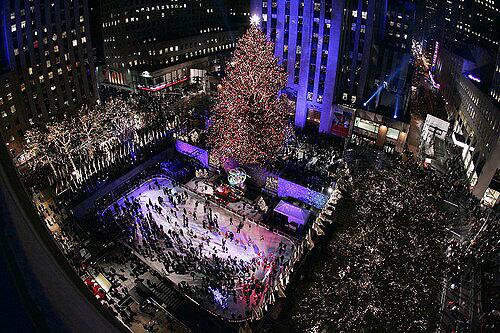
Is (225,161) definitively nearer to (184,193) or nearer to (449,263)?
(184,193)

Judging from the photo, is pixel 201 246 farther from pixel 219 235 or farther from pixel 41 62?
pixel 41 62

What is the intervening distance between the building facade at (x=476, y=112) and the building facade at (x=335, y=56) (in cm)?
830

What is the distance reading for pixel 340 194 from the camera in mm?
28922

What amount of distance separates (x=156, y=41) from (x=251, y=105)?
1703 inches

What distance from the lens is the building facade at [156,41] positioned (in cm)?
6141

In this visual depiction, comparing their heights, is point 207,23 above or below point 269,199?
above

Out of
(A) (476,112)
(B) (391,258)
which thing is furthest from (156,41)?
(B) (391,258)

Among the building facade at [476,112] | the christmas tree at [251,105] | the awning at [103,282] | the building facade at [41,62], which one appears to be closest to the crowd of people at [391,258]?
the building facade at [476,112]

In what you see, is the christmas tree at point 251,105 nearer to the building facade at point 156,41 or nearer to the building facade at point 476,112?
the building facade at point 476,112

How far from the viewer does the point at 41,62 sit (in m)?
43.8

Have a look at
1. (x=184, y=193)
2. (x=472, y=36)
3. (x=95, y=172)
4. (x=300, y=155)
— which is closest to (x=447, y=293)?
(x=300, y=155)

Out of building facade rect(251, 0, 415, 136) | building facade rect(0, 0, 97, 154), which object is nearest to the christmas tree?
building facade rect(251, 0, 415, 136)

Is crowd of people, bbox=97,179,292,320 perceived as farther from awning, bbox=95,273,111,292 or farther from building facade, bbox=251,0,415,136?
building facade, bbox=251,0,415,136

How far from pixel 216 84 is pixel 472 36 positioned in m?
A: 63.2
